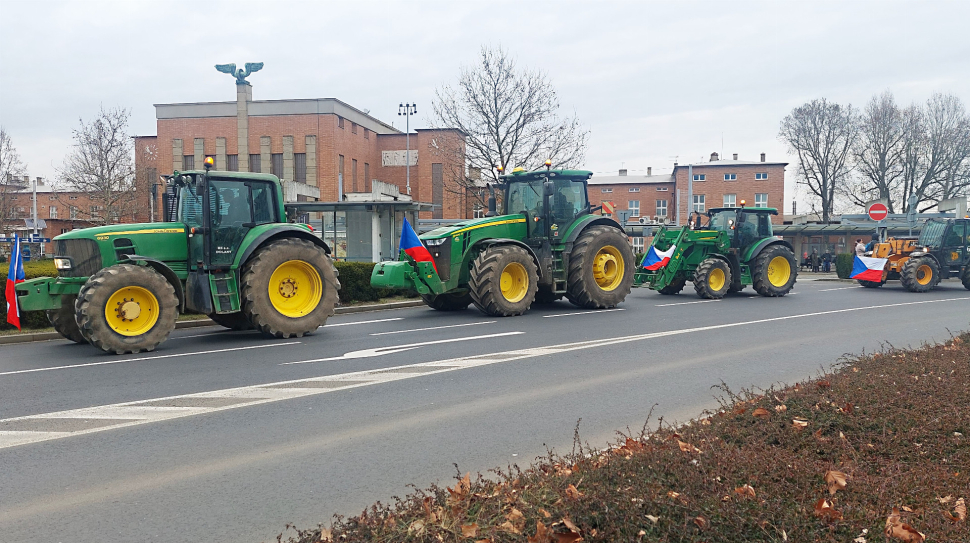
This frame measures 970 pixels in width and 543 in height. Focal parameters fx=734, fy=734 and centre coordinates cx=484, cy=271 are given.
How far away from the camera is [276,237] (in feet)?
40.2

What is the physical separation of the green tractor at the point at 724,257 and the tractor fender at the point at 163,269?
1260 centimetres

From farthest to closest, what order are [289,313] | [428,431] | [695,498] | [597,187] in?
[597,187], [289,313], [428,431], [695,498]

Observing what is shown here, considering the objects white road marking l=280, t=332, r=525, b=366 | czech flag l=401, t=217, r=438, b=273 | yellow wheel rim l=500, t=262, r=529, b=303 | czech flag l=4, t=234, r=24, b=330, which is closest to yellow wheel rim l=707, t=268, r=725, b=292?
yellow wheel rim l=500, t=262, r=529, b=303

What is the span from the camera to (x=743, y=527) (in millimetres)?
3436

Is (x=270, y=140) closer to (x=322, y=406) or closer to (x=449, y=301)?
(x=449, y=301)

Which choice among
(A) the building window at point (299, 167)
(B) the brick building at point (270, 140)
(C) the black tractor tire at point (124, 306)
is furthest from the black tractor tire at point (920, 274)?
(A) the building window at point (299, 167)

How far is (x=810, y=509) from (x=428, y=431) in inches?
133

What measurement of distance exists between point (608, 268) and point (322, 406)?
35.3 ft

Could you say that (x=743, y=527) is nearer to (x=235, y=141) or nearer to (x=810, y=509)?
(x=810, y=509)

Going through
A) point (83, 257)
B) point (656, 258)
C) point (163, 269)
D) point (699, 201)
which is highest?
point (699, 201)

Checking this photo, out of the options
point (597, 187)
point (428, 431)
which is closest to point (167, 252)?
point (428, 431)

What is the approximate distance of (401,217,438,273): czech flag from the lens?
14672 millimetres

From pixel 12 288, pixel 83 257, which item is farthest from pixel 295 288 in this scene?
pixel 12 288

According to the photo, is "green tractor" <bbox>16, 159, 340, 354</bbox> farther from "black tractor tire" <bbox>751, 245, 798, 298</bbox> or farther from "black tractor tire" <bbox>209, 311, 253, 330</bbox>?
"black tractor tire" <bbox>751, 245, 798, 298</bbox>
